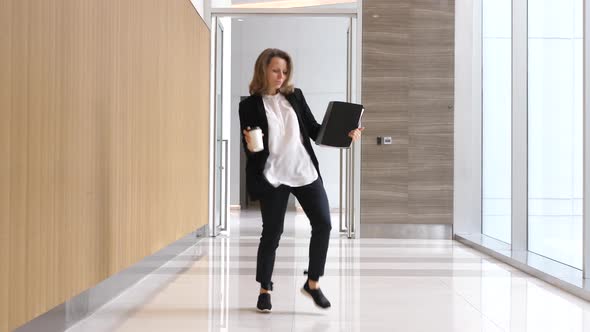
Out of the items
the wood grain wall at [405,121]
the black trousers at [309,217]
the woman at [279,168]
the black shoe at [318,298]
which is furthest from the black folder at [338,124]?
the wood grain wall at [405,121]

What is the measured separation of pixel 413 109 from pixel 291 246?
257 cm

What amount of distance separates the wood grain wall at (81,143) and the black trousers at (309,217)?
2.96 ft

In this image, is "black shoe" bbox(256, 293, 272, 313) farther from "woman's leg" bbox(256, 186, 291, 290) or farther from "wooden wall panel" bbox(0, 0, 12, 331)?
"wooden wall panel" bbox(0, 0, 12, 331)

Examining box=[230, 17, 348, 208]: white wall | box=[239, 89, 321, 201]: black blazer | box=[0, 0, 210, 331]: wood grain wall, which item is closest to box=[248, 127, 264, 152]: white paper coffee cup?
box=[239, 89, 321, 201]: black blazer

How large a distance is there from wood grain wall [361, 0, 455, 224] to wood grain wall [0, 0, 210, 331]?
12.6ft

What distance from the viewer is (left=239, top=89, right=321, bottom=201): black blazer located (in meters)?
4.48

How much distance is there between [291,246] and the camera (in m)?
8.88

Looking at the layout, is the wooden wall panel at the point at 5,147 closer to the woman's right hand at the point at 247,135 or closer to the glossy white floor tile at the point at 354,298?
the glossy white floor tile at the point at 354,298

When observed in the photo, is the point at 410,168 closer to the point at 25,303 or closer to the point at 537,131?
the point at 537,131

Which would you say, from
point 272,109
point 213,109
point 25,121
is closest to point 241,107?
point 272,109

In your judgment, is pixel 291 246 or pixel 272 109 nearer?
pixel 272 109

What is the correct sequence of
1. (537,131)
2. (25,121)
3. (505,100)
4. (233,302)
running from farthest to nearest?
(505,100) < (537,131) < (233,302) < (25,121)

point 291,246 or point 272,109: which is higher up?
point 272,109

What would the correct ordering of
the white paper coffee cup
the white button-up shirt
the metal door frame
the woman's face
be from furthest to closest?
the metal door frame < the woman's face < the white button-up shirt < the white paper coffee cup
